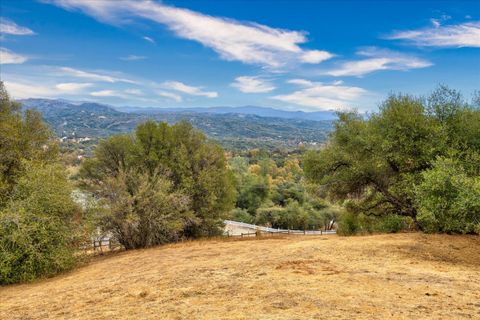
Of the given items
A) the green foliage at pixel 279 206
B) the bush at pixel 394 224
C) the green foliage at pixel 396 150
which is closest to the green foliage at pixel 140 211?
the green foliage at pixel 396 150

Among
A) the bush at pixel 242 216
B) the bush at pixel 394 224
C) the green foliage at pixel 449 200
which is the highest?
the green foliage at pixel 449 200

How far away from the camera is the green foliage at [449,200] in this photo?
47.9ft

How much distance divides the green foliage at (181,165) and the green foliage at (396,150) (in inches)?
316

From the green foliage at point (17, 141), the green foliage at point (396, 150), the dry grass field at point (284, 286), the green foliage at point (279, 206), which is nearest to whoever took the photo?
the dry grass field at point (284, 286)

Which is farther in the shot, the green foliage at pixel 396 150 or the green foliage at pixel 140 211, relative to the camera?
the green foliage at pixel 140 211

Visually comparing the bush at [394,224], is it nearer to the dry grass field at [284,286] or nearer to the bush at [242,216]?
the dry grass field at [284,286]

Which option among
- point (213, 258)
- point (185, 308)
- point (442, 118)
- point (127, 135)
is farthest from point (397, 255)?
point (127, 135)

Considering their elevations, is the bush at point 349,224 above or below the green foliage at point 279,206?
above

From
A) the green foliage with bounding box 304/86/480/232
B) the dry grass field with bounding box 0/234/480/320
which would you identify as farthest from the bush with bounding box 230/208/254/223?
the dry grass field with bounding box 0/234/480/320

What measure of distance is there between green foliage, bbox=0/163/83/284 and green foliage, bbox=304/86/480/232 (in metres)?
14.0

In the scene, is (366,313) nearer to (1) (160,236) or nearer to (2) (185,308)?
(2) (185,308)

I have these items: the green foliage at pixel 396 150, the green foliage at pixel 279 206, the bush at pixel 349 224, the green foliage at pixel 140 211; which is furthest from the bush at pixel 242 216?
the green foliage at pixel 396 150

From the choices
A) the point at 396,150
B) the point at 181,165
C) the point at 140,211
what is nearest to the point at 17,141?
→ the point at 140,211

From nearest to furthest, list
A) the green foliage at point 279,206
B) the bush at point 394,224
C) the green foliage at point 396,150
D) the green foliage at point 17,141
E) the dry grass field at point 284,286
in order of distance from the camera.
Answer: the dry grass field at point 284,286 < the green foliage at point 396,150 < the green foliage at point 17,141 < the bush at point 394,224 < the green foliage at point 279,206
